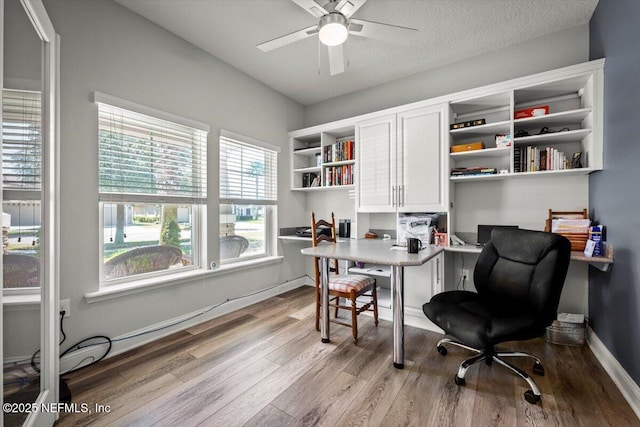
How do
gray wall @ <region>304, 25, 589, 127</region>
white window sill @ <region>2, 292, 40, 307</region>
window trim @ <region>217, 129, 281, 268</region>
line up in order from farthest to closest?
window trim @ <region>217, 129, 281, 268</region> < gray wall @ <region>304, 25, 589, 127</region> < white window sill @ <region>2, 292, 40, 307</region>

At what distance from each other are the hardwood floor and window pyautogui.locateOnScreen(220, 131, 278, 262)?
1178 millimetres

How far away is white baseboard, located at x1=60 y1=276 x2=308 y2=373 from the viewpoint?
6.39 feet

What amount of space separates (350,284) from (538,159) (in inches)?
80.6

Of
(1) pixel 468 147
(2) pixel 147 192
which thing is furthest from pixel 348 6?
(2) pixel 147 192

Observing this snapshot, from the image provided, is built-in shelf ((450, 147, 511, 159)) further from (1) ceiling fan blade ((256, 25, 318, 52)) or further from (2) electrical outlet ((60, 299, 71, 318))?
(2) electrical outlet ((60, 299, 71, 318))

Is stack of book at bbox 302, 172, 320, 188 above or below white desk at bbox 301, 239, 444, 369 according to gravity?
above

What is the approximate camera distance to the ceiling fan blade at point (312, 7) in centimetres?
177

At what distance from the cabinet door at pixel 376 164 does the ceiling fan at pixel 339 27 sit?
1119 mm

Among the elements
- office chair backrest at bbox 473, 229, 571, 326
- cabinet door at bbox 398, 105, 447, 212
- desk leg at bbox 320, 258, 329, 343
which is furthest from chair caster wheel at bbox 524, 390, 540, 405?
cabinet door at bbox 398, 105, 447, 212

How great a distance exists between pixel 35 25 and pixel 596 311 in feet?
13.8

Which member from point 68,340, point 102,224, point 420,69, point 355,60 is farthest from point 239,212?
point 420,69

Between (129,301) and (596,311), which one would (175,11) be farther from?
(596,311)

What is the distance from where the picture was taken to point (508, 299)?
1.94 metres

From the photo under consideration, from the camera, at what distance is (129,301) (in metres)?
2.26
